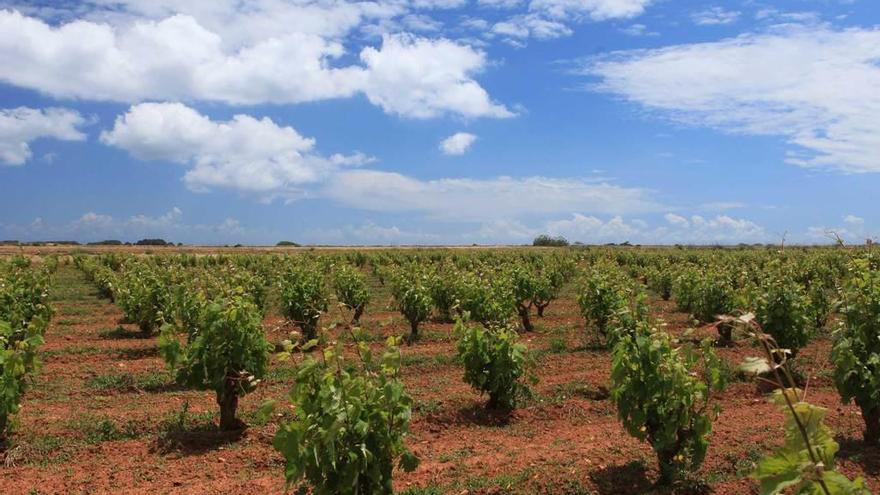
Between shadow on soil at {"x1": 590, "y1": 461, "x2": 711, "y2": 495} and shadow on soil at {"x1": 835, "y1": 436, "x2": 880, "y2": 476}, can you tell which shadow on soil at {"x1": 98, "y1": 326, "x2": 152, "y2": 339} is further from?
shadow on soil at {"x1": 835, "y1": 436, "x2": 880, "y2": 476}

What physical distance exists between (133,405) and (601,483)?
769 centimetres

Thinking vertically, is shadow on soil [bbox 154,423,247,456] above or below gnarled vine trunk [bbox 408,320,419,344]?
below

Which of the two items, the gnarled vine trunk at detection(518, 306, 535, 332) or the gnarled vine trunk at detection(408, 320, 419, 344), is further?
the gnarled vine trunk at detection(518, 306, 535, 332)

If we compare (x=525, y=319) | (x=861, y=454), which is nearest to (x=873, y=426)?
(x=861, y=454)

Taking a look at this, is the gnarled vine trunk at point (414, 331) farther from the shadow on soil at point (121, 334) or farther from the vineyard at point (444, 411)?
the shadow on soil at point (121, 334)

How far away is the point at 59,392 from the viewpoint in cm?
1102

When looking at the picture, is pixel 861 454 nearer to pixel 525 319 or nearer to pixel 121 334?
pixel 525 319

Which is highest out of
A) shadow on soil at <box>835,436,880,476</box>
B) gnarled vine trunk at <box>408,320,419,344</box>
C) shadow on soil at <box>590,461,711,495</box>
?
gnarled vine trunk at <box>408,320,419,344</box>

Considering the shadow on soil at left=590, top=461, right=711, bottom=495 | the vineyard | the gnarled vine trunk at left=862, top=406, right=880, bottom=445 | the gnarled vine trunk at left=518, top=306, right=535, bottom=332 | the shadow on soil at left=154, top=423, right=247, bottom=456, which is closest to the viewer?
the vineyard

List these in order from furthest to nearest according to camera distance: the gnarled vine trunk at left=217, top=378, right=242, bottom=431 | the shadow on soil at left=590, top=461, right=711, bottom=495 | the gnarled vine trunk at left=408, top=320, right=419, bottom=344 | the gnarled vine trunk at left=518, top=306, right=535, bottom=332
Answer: the gnarled vine trunk at left=518, top=306, right=535, bottom=332 → the gnarled vine trunk at left=408, top=320, right=419, bottom=344 → the gnarled vine trunk at left=217, top=378, right=242, bottom=431 → the shadow on soil at left=590, top=461, right=711, bottom=495

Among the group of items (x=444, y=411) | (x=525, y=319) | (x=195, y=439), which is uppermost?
(x=525, y=319)

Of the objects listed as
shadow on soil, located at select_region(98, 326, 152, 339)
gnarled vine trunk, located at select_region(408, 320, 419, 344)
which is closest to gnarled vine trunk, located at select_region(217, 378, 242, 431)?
gnarled vine trunk, located at select_region(408, 320, 419, 344)

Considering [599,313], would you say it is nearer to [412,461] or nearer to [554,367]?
[554,367]

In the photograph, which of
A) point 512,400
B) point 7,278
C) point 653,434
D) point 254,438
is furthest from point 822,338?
point 7,278
